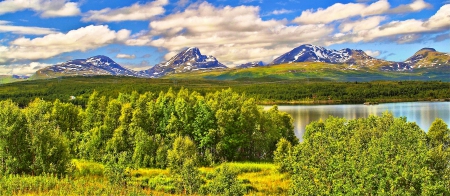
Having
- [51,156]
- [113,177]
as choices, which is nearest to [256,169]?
[113,177]

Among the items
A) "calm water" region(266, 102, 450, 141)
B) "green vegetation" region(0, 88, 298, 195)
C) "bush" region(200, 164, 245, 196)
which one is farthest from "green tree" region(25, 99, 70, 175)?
"calm water" region(266, 102, 450, 141)

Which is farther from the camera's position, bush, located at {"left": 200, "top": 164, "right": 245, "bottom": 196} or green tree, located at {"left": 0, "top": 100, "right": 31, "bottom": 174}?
green tree, located at {"left": 0, "top": 100, "right": 31, "bottom": 174}

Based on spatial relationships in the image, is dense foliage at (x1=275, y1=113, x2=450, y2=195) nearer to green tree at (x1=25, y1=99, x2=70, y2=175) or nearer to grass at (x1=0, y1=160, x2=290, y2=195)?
grass at (x1=0, y1=160, x2=290, y2=195)

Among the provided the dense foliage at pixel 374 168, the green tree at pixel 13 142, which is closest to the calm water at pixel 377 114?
the dense foliage at pixel 374 168

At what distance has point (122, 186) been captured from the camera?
84.3 feet

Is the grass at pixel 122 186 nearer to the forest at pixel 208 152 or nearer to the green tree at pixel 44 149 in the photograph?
the forest at pixel 208 152

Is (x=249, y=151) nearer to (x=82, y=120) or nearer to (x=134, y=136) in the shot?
(x=134, y=136)

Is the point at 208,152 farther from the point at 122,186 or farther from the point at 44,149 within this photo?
the point at 122,186

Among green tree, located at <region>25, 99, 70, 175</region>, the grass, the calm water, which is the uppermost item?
green tree, located at <region>25, 99, 70, 175</region>

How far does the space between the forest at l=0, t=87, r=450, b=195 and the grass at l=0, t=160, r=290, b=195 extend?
0.10 meters

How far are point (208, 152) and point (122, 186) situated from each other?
21338mm

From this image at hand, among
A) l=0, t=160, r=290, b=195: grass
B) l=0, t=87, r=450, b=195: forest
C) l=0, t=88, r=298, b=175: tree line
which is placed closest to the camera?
l=0, t=160, r=290, b=195: grass

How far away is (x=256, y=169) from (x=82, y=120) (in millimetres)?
26784

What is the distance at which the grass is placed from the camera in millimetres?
21969
